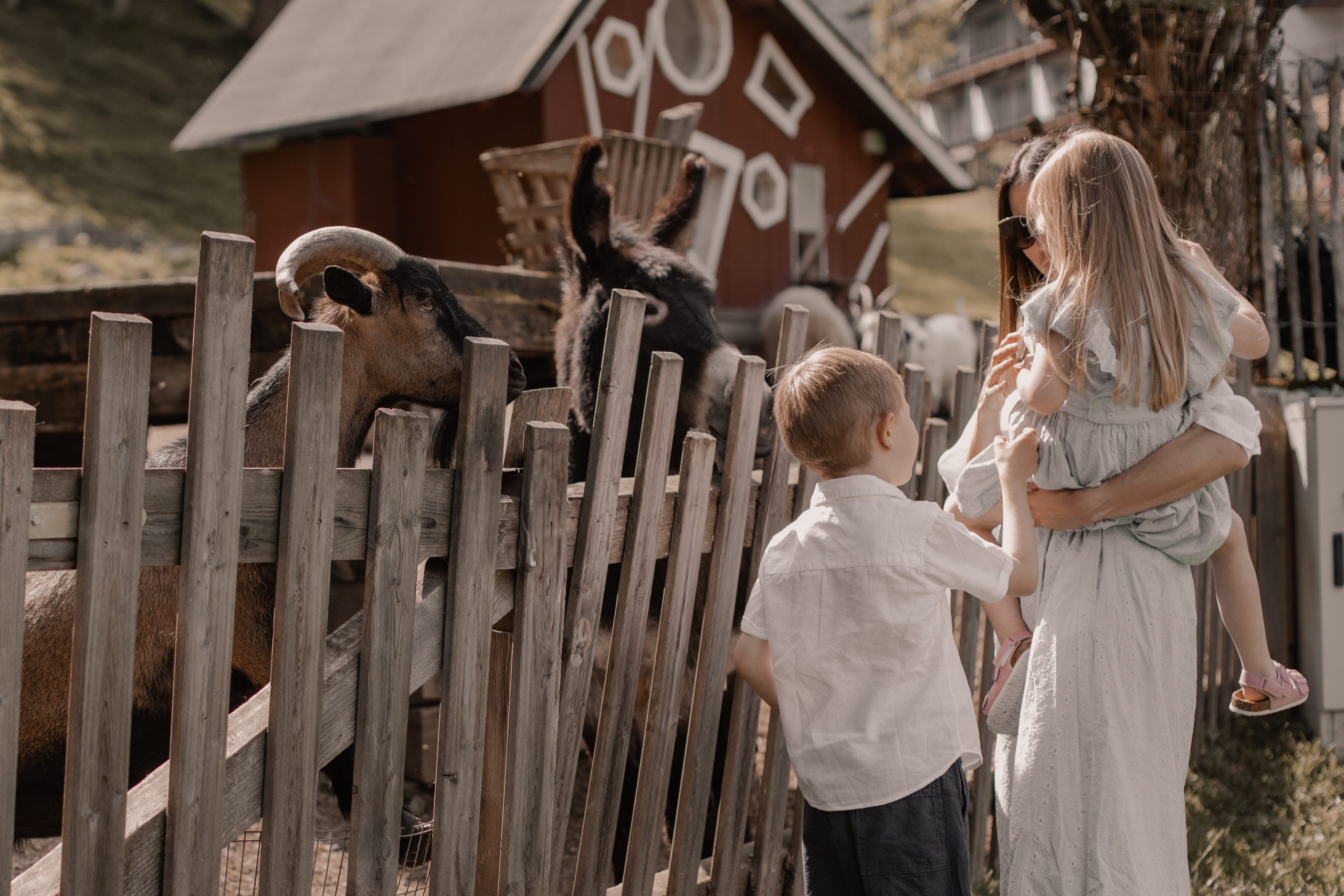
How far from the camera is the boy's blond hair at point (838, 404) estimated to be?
87.1 inches

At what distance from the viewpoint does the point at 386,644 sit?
6.95 ft

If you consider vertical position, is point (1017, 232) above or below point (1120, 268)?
above

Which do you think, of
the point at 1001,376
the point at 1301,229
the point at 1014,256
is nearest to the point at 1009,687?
the point at 1001,376

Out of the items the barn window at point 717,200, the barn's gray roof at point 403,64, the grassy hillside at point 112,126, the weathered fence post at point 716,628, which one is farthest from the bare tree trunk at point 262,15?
the weathered fence post at point 716,628

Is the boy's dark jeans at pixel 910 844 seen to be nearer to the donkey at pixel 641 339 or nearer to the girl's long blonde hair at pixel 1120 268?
the girl's long blonde hair at pixel 1120 268

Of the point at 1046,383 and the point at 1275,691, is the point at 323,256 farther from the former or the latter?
the point at 1275,691

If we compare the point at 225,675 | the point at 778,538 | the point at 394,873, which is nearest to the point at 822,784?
the point at 778,538

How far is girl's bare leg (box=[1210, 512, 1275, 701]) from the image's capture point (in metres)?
2.66

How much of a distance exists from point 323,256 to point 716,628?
140cm

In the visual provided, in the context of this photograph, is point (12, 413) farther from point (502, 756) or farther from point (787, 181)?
point (787, 181)

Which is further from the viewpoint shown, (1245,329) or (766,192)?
(766,192)

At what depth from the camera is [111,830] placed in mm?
1802

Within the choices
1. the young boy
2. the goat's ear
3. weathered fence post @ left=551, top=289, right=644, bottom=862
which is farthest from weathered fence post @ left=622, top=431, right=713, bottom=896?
the goat's ear

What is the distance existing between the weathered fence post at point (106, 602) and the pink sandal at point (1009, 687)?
5.98ft
